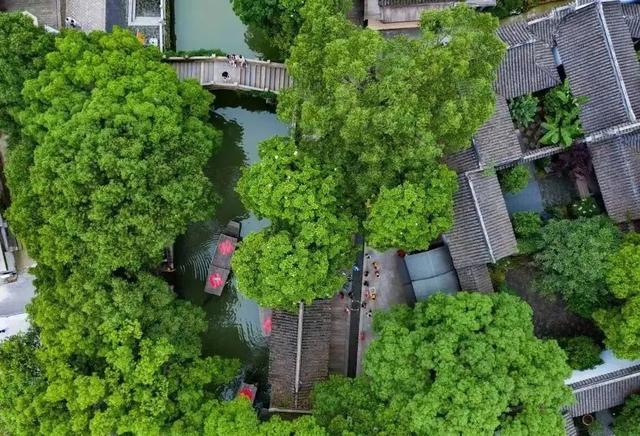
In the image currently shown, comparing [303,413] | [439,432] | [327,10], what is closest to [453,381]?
[439,432]

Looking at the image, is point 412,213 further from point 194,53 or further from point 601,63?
point 194,53

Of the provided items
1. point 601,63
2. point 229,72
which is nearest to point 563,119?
point 601,63

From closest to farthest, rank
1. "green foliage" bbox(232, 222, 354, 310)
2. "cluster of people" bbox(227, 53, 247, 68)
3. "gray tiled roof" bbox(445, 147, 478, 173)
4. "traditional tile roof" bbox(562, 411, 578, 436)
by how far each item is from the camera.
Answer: "green foliage" bbox(232, 222, 354, 310) → "gray tiled roof" bbox(445, 147, 478, 173) → "traditional tile roof" bbox(562, 411, 578, 436) → "cluster of people" bbox(227, 53, 247, 68)

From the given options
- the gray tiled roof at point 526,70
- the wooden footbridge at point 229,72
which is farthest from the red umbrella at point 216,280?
the gray tiled roof at point 526,70

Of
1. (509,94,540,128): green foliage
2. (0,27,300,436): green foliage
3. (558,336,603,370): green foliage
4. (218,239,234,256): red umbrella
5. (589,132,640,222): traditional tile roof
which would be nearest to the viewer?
(0,27,300,436): green foliage

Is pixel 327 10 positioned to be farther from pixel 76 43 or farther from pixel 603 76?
pixel 603 76

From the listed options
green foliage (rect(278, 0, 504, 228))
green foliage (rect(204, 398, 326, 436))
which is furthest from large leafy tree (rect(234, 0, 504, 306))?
green foliage (rect(204, 398, 326, 436))

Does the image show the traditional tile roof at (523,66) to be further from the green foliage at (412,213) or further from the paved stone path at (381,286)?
the paved stone path at (381,286)

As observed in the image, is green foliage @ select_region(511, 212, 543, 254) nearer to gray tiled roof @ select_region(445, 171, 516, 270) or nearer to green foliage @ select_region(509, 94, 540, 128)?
gray tiled roof @ select_region(445, 171, 516, 270)

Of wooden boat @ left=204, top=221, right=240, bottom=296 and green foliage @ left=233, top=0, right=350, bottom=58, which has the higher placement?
green foliage @ left=233, top=0, right=350, bottom=58
